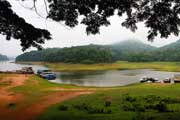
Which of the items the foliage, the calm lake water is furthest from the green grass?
the calm lake water

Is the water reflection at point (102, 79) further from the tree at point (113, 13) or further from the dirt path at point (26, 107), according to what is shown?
the tree at point (113, 13)

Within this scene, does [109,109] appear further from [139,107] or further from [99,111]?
[139,107]

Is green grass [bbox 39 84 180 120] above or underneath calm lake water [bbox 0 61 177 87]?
above

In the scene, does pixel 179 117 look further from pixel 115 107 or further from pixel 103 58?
pixel 103 58

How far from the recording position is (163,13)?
15977 mm

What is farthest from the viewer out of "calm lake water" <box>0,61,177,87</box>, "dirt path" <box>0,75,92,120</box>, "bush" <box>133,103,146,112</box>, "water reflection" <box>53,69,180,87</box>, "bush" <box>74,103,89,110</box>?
"calm lake water" <box>0,61,177,87</box>

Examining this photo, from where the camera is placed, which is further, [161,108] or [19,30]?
[161,108]

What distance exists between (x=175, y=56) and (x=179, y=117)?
140 metres

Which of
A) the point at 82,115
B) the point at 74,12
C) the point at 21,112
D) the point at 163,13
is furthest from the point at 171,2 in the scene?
the point at 21,112

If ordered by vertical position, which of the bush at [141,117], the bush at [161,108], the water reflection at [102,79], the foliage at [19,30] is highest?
the foliage at [19,30]

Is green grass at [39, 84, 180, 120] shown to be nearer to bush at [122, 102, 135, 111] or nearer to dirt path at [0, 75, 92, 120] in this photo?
bush at [122, 102, 135, 111]

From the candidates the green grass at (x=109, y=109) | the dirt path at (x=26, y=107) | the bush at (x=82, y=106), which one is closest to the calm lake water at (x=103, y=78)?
the dirt path at (x=26, y=107)

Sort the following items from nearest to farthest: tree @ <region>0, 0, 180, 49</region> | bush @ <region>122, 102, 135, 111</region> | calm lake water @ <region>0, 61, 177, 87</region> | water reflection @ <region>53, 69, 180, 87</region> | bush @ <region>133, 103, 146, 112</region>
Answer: tree @ <region>0, 0, 180, 49</region>
bush @ <region>133, 103, 146, 112</region>
bush @ <region>122, 102, 135, 111</region>
water reflection @ <region>53, 69, 180, 87</region>
calm lake water @ <region>0, 61, 177, 87</region>

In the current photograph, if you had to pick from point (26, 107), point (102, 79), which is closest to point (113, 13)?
point (26, 107)
